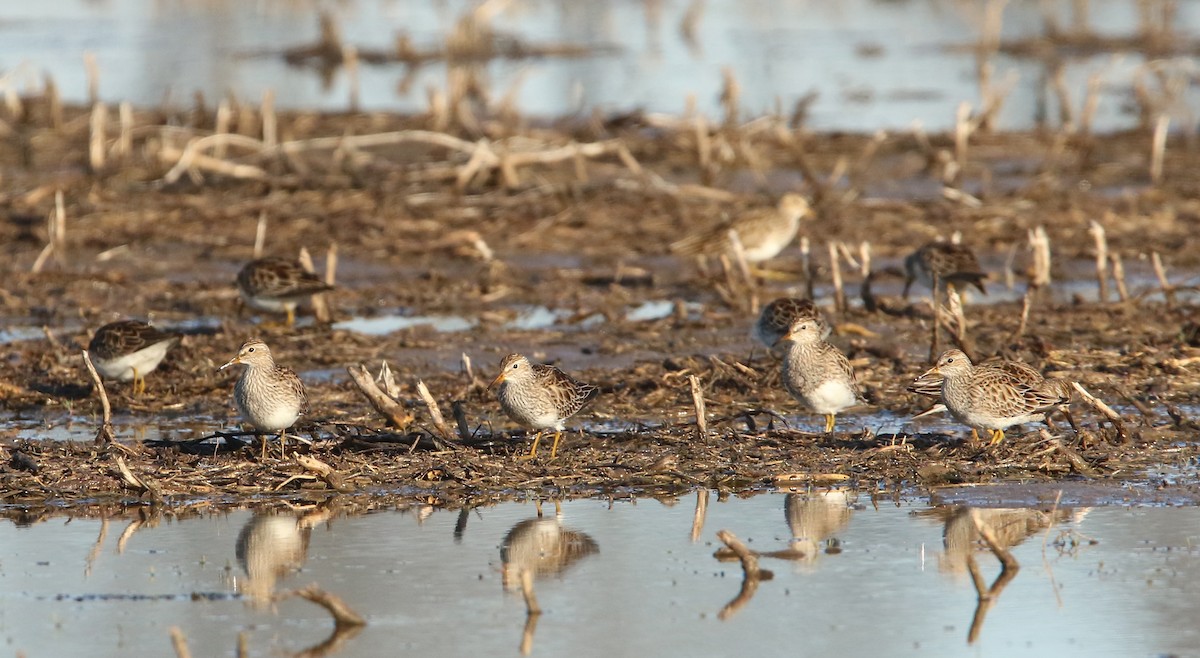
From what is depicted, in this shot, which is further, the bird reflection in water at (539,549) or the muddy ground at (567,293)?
the muddy ground at (567,293)

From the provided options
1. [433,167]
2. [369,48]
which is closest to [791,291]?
[433,167]

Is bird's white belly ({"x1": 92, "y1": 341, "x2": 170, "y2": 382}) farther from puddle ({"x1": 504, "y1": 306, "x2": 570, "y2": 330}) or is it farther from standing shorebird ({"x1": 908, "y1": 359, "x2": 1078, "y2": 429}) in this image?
standing shorebird ({"x1": 908, "y1": 359, "x2": 1078, "y2": 429})

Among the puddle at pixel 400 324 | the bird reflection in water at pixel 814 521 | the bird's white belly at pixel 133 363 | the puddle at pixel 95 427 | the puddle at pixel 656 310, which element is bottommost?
the puddle at pixel 400 324

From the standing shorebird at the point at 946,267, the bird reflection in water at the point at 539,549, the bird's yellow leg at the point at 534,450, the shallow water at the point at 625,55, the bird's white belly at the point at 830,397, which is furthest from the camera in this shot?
the shallow water at the point at 625,55

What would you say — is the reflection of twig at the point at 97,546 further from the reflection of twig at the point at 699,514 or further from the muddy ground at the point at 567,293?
the reflection of twig at the point at 699,514

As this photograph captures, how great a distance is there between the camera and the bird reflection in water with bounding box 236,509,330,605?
802cm

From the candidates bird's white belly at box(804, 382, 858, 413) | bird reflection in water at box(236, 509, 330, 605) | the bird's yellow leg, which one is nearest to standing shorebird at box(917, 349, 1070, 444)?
bird's white belly at box(804, 382, 858, 413)

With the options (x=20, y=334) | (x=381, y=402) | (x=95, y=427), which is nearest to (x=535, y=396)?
(x=381, y=402)

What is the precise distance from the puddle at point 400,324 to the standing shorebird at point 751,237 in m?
2.63

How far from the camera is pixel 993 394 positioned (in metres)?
10.1

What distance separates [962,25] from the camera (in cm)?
4475

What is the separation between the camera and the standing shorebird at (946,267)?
14617mm

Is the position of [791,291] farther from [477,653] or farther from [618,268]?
[477,653]

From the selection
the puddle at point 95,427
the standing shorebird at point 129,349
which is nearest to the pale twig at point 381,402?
the puddle at point 95,427
